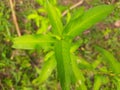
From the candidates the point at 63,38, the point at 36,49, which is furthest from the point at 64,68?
the point at 36,49

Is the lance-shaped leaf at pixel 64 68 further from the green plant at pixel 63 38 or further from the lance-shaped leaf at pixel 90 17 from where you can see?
the lance-shaped leaf at pixel 90 17

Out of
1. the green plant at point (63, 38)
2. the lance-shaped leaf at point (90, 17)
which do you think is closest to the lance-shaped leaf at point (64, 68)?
the green plant at point (63, 38)

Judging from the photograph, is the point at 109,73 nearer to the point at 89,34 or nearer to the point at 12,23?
the point at 89,34

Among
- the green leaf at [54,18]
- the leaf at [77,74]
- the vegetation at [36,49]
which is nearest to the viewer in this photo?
the green leaf at [54,18]

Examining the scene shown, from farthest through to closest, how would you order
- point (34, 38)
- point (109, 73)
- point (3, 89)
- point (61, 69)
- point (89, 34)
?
1. point (89, 34)
2. point (3, 89)
3. point (109, 73)
4. point (34, 38)
5. point (61, 69)

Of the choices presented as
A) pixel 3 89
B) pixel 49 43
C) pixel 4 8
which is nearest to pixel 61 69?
pixel 49 43

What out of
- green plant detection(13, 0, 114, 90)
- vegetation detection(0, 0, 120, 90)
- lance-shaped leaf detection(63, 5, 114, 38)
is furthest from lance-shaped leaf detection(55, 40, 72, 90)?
vegetation detection(0, 0, 120, 90)

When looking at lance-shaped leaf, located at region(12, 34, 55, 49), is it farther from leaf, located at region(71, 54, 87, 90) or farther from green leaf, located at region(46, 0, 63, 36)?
leaf, located at region(71, 54, 87, 90)
